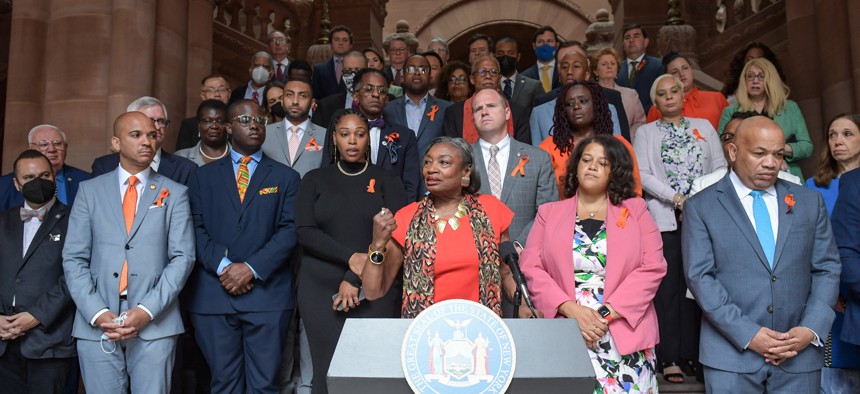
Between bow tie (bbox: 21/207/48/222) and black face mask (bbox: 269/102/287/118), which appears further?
black face mask (bbox: 269/102/287/118)

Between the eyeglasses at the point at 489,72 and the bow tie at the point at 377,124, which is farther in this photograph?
the eyeglasses at the point at 489,72

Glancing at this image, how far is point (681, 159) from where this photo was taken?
5102 mm

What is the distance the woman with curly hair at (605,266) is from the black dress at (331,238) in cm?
84

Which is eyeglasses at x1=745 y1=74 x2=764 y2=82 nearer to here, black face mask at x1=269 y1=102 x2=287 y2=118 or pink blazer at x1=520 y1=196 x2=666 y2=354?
pink blazer at x1=520 y1=196 x2=666 y2=354

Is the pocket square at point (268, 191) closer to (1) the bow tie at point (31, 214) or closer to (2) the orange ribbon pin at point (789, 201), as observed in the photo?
(1) the bow tie at point (31, 214)

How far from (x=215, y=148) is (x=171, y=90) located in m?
2.11

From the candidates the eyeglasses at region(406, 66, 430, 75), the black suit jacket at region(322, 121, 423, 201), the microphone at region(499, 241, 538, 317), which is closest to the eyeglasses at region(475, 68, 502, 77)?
the eyeglasses at region(406, 66, 430, 75)

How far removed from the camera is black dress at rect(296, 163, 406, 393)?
13.5 ft

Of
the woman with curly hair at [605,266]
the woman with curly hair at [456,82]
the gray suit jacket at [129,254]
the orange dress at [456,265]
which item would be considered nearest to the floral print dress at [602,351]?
the woman with curly hair at [605,266]

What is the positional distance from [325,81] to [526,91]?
216 cm

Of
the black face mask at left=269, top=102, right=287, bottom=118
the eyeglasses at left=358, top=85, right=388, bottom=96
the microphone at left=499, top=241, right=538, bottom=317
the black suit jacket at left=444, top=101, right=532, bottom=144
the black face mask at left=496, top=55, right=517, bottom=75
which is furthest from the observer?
the black face mask at left=496, top=55, right=517, bottom=75

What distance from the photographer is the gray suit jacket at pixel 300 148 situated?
5.31 metres

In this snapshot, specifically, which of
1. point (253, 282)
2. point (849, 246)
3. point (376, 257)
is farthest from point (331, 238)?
point (849, 246)

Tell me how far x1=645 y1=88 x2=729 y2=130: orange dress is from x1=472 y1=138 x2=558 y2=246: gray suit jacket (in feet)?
6.60
